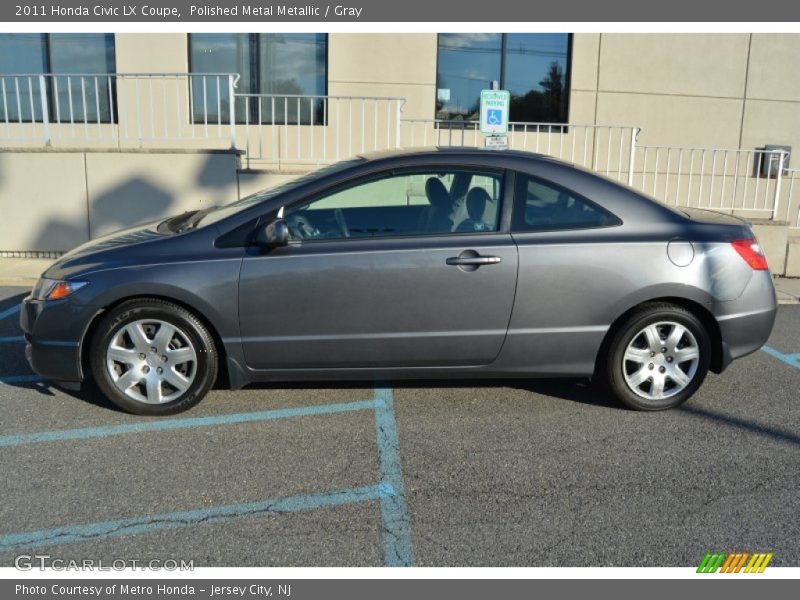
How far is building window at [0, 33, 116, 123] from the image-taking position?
10812 mm

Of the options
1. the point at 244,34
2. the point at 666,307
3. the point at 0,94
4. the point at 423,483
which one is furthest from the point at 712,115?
the point at 0,94

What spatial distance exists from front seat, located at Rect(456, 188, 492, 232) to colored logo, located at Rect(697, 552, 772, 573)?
2166mm

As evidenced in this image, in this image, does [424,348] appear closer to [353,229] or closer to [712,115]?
[353,229]

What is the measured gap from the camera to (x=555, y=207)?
176 inches

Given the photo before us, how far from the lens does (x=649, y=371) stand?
4523mm

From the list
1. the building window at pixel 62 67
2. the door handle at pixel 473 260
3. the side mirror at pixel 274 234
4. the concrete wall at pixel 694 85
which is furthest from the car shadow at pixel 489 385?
the building window at pixel 62 67

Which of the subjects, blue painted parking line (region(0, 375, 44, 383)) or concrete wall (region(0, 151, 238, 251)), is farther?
concrete wall (region(0, 151, 238, 251))

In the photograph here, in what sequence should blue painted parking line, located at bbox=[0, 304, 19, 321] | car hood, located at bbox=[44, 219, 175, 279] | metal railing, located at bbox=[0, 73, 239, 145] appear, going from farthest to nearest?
1. metal railing, located at bbox=[0, 73, 239, 145]
2. blue painted parking line, located at bbox=[0, 304, 19, 321]
3. car hood, located at bbox=[44, 219, 175, 279]

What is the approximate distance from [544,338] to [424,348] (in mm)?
725

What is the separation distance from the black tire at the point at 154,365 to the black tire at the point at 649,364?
238 centimetres

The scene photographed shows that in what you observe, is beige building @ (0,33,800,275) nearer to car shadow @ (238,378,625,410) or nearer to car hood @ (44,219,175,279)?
car hood @ (44,219,175,279)

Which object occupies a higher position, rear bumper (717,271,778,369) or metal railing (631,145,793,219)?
metal railing (631,145,793,219)

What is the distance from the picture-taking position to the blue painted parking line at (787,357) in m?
5.73

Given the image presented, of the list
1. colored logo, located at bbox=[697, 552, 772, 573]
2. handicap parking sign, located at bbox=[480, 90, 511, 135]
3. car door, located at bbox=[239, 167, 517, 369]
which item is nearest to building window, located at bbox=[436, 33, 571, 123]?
handicap parking sign, located at bbox=[480, 90, 511, 135]
